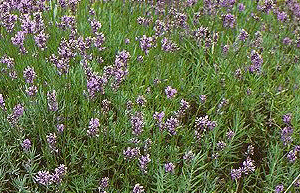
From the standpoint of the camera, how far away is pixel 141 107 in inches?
114

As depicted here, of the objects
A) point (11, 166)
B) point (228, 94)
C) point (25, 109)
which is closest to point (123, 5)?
point (228, 94)

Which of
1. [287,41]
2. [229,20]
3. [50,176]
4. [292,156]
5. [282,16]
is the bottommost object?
[292,156]

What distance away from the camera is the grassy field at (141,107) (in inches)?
102

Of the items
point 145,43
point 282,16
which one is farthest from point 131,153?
point 282,16

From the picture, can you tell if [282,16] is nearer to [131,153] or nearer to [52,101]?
[131,153]

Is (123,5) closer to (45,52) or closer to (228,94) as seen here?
(45,52)

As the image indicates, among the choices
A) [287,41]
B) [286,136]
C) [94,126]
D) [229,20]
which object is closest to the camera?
[94,126]

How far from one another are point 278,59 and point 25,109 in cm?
249

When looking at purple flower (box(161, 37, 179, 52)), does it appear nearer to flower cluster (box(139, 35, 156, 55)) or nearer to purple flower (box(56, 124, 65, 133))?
flower cluster (box(139, 35, 156, 55))

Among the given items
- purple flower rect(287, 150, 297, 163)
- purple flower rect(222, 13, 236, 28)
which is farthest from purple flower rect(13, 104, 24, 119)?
purple flower rect(222, 13, 236, 28)

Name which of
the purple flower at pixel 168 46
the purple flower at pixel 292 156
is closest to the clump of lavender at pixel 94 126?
the purple flower at pixel 168 46

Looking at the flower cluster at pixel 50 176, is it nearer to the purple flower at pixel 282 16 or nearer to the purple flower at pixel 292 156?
the purple flower at pixel 292 156

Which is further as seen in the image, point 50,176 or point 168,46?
point 168,46

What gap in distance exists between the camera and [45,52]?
336 centimetres
